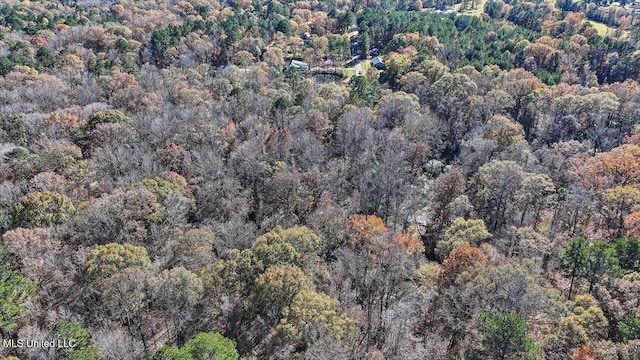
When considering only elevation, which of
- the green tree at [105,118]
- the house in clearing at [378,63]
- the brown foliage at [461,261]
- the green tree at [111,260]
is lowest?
the house in clearing at [378,63]

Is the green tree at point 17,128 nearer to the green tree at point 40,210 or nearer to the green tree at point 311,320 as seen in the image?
the green tree at point 40,210

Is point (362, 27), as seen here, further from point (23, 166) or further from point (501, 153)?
point (23, 166)

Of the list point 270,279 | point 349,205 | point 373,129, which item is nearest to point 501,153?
point 373,129

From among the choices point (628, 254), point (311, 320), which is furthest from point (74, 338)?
point (628, 254)

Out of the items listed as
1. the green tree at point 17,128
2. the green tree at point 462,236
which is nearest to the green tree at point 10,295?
the green tree at point 17,128

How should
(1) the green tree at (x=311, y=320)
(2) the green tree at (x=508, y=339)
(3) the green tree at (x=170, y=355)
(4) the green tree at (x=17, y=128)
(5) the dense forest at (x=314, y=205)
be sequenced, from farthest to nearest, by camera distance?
(4) the green tree at (x=17, y=128), (5) the dense forest at (x=314, y=205), (1) the green tree at (x=311, y=320), (2) the green tree at (x=508, y=339), (3) the green tree at (x=170, y=355)
